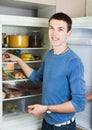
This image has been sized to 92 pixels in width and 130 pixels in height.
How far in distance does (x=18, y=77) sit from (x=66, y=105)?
2.20 feet

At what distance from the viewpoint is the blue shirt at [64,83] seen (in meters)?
1.39

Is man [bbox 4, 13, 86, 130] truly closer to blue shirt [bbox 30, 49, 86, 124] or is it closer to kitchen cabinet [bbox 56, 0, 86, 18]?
blue shirt [bbox 30, 49, 86, 124]

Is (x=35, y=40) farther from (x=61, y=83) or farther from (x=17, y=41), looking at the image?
(x=61, y=83)

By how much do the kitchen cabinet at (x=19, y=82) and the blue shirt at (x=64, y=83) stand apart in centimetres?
39

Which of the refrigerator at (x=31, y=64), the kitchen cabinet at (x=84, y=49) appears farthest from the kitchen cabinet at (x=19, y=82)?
the kitchen cabinet at (x=84, y=49)

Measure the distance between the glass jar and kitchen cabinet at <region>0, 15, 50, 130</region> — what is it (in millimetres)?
60

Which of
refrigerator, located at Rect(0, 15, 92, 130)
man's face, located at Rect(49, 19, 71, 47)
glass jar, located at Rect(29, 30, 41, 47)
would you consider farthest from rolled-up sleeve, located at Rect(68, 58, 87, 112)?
glass jar, located at Rect(29, 30, 41, 47)

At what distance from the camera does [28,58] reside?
2.00 m

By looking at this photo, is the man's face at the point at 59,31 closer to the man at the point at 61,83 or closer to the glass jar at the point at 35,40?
the man at the point at 61,83

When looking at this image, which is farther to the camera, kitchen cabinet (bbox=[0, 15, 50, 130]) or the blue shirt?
kitchen cabinet (bbox=[0, 15, 50, 130])

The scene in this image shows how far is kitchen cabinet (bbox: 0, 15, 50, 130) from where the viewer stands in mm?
1783

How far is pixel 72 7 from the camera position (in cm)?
204

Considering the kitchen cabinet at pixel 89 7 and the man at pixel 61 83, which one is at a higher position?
the kitchen cabinet at pixel 89 7

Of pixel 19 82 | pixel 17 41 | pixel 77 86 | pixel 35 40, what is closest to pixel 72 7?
pixel 35 40
